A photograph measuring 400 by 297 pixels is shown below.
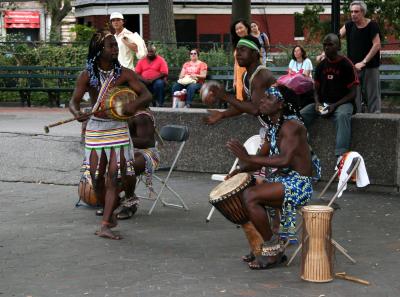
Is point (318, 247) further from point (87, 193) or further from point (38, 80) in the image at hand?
point (38, 80)

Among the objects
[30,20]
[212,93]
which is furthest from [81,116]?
[30,20]

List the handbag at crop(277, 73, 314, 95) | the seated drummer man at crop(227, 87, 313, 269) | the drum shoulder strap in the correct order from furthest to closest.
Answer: the handbag at crop(277, 73, 314, 95) → the drum shoulder strap → the seated drummer man at crop(227, 87, 313, 269)

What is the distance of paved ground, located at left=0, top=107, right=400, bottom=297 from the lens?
6477 millimetres

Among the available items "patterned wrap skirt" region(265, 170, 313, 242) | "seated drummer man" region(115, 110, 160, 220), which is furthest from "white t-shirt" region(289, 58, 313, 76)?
"patterned wrap skirt" region(265, 170, 313, 242)

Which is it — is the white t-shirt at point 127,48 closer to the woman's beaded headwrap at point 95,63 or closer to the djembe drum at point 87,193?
the djembe drum at point 87,193

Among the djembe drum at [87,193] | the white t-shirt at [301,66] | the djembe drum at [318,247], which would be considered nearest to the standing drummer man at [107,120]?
the djembe drum at [87,193]

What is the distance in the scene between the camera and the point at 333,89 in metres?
10.1

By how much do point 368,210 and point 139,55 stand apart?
491 centimetres

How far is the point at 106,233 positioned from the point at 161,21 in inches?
589

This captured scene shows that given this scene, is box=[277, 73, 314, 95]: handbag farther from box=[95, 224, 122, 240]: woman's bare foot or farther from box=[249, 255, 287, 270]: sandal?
box=[249, 255, 287, 270]: sandal

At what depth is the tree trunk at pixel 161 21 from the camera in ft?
73.8

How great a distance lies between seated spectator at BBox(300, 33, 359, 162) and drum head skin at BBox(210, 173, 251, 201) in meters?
3.12

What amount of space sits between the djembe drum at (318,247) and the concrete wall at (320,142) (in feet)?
12.7

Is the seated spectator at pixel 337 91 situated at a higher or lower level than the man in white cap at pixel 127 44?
lower
